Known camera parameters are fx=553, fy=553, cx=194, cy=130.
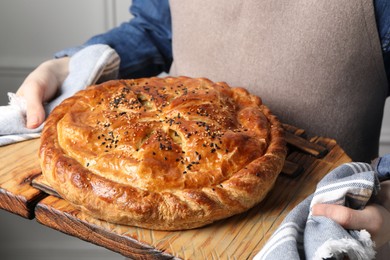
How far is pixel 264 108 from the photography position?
4.47 ft

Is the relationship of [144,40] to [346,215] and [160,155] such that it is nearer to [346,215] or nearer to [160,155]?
[160,155]

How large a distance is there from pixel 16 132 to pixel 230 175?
0.58 meters

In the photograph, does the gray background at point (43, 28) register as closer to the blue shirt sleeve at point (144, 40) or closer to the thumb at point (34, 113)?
the blue shirt sleeve at point (144, 40)

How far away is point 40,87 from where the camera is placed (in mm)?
1447

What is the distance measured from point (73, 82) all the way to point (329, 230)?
2.78ft

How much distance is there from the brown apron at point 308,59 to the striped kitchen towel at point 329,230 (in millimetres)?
412

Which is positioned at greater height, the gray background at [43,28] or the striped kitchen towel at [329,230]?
the striped kitchen towel at [329,230]

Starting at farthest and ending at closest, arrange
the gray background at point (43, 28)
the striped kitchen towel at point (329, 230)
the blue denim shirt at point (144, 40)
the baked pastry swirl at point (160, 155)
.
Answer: the gray background at point (43, 28) → the blue denim shirt at point (144, 40) → the baked pastry swirl at point (160, 155) → the striped kitchen towel at point (329, 230)

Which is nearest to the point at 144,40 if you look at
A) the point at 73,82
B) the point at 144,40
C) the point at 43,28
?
the point at 144,40

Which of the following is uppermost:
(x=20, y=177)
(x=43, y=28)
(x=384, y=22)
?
(x=384, y=22)

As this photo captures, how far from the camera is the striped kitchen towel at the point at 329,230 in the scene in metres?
0.92

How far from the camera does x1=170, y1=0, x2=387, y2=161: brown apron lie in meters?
1.43

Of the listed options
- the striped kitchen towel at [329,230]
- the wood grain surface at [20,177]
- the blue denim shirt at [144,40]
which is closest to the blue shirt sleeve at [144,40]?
the blue denim shirt at [144,40]

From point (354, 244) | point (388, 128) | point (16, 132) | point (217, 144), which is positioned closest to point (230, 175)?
point (217, 144)
